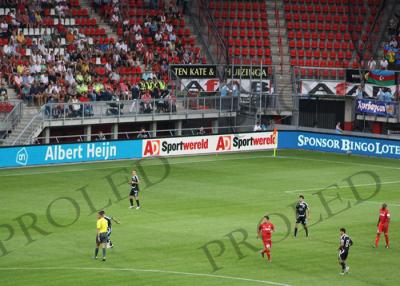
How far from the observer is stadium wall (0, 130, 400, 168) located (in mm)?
57031

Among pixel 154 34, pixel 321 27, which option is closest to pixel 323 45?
pixel 321 27

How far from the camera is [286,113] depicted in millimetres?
72688

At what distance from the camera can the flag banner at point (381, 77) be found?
69188 millimetres

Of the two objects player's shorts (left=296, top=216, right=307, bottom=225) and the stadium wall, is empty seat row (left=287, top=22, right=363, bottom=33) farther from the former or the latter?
player's shorts (left=296, top=216, right=307, bottom=225)

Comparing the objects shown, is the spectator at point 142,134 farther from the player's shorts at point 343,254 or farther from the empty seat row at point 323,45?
the player's shorts at point 343,254

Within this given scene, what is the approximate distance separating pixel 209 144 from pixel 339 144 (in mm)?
8654

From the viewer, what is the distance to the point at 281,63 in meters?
76.5

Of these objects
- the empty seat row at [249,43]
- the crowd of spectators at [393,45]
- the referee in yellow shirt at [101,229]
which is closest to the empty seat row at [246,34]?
the empty seat row at [249,43]

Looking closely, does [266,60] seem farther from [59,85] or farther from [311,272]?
[311,272]

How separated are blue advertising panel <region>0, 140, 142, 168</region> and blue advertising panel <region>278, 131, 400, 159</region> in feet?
39.3

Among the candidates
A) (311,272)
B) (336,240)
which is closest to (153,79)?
(336,240)

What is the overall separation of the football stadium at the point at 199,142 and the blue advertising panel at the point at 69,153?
78 millimetres

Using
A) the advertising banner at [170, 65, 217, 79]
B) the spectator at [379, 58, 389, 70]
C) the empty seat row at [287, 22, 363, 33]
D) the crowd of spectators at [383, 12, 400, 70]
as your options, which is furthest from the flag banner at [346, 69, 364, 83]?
→ the advertising banner at [170, 65, 217, 79]

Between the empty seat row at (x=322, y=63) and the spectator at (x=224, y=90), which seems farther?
the empty seat row at (x=322, y=63)
